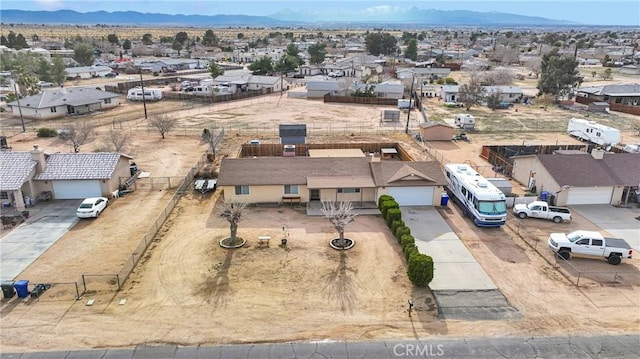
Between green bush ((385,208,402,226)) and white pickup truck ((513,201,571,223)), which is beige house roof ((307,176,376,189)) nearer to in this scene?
green bush ((385,208,402,226))

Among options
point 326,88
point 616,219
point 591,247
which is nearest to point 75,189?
point 591,247

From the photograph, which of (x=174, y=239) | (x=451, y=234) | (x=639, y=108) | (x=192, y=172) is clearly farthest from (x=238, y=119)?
Result: (x=639, y=108)

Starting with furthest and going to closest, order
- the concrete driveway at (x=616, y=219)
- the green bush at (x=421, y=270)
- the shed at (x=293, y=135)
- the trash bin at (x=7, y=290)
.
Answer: the shed at (x=293, y=135), the concrete driveway at (x=616, y=219), the green bush at (x=421, y=270), the trash bin at (x=7, y=290)

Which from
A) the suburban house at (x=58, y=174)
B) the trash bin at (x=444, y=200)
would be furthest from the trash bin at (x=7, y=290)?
the trash bin at (x=444, y=200)

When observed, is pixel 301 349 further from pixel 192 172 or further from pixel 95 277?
pixel 192 172

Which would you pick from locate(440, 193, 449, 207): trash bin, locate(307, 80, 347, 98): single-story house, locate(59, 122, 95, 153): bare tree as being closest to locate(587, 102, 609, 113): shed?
locate(307, 80, 347, 98): single-story house

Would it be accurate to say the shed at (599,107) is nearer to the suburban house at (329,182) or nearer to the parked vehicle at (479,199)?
the parked vehicle at (479,199)
